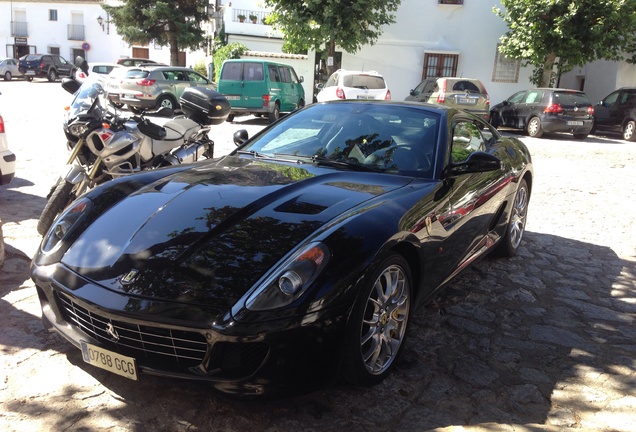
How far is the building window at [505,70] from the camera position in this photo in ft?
82.4

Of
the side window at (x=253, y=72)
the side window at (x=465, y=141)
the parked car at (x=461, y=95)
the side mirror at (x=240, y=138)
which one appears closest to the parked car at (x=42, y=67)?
the side window at (x=253, y=72)

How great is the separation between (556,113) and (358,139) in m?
14.8

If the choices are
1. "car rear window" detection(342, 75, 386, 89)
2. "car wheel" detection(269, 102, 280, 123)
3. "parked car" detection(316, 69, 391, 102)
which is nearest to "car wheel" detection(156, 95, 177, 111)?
"car wheel" detection(269, 102, 280, 123)

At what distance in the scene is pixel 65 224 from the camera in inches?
126

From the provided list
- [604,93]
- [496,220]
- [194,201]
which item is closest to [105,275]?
[194,201]

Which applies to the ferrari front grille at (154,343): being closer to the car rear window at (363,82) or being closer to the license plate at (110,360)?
the license plate at (110,360)

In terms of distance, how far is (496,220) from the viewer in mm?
4703

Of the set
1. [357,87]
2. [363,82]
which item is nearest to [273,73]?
[357,87]

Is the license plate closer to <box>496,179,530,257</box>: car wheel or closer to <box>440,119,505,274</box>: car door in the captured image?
<box>440,119,505,274</box>: car door

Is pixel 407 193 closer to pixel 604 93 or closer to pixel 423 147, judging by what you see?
pixel 423 147

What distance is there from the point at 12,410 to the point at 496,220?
142 inches

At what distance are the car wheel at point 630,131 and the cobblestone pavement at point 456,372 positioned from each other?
13.8 metres

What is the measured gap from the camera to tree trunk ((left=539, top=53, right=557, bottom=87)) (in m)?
22.2

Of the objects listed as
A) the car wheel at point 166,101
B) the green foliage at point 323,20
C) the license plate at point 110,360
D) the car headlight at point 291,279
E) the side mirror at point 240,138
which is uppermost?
the green foliage at point 323,20
